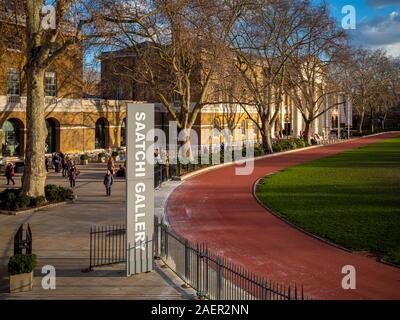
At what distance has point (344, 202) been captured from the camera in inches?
878

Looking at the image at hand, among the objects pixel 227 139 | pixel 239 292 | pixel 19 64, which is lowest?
pixel 239 292

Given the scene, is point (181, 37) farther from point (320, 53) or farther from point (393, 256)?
point (320, 53)

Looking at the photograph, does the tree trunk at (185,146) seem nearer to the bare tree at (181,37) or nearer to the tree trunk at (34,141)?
the bare tree at (181,37)

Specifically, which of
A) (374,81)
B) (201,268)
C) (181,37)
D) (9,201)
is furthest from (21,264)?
(374,81)

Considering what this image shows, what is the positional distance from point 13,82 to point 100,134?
35.7 feet

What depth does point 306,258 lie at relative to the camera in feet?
46.2

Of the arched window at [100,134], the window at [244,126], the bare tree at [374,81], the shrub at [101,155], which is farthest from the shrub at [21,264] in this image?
the bare tree at [374,81]

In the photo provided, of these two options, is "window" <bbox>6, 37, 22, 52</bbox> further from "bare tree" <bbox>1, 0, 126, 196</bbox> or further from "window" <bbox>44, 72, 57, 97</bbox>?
"bare tree" <bbox>1, 0, 126, 196</bbox>

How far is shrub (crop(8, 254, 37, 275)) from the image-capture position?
1080 centimetres

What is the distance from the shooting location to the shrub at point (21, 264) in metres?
10.8

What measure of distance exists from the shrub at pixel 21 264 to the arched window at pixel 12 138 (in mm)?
29829
